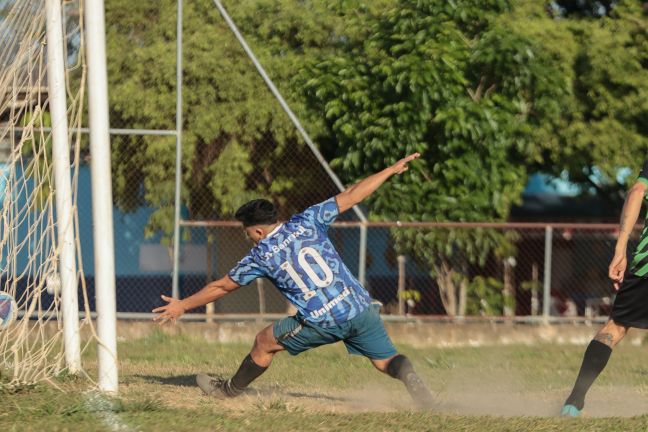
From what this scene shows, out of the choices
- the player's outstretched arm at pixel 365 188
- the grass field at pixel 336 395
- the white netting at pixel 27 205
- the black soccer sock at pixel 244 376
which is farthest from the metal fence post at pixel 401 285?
the player's outstretched arm at pixel 365 188

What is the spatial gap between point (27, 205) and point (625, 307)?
4.34 metres

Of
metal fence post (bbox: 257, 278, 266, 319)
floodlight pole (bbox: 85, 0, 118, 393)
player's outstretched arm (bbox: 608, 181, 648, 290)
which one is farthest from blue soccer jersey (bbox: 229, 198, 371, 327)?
metal fence post (bbox: 257, 278, 266, 319)

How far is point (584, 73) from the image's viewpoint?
1688cm

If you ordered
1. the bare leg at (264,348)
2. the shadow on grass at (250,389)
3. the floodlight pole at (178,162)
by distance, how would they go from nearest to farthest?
Result: the bare leg at (264,348), the shadow on grass at (250,389), the floodlight pole at (178,162)

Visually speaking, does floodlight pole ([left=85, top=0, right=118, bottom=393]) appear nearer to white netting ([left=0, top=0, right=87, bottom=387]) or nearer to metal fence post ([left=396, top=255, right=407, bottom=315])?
white netting ([left=0, top=0, right=87, bottom=387])

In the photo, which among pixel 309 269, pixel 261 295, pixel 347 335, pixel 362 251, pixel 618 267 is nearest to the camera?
pixel 618 267

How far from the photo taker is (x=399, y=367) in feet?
26.8

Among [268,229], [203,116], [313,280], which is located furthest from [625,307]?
[203,116]

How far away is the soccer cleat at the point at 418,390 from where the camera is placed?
8117 mm

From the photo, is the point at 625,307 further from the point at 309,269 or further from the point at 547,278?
the point at 547,278

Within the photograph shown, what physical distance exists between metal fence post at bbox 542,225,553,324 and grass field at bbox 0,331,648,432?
886 mm

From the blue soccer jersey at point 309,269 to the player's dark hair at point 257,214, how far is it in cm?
9

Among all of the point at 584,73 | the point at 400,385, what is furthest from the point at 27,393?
the point at 584,73

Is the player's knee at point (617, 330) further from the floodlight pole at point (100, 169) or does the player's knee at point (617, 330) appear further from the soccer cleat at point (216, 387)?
the floodlight pole at point (100, 169)
